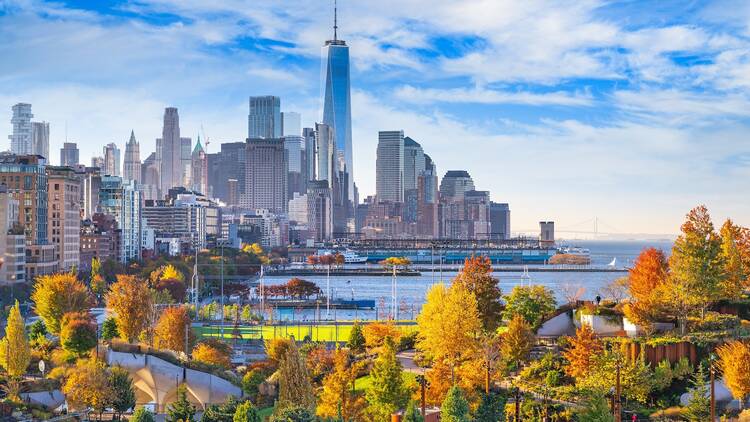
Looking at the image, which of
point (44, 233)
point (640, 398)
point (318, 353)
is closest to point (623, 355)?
point (640, 398)

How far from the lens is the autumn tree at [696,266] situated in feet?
140

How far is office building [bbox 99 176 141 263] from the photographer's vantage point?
15438 cm

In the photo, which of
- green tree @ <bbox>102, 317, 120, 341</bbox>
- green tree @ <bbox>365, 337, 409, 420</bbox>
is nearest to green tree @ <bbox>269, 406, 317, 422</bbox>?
green tree @ <bbox>365, 337, 409, 420</bbox>

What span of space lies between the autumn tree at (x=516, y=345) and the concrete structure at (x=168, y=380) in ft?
40.8

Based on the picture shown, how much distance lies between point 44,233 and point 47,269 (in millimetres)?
11755

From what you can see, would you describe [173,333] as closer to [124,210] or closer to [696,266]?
[696,266]

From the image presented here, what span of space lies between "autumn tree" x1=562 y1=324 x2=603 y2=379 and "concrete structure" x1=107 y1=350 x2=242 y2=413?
600 inches

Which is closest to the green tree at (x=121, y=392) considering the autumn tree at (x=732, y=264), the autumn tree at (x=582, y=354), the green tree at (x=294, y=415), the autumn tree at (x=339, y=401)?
the autumn tree at (x=339, y=401)

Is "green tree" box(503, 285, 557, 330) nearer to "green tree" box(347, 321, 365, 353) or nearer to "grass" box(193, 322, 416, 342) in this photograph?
"green tree" box(347, 321, 365, 353)

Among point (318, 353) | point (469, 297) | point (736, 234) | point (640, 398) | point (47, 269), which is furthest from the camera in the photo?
point (47, 269)

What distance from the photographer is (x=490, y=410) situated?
33.3 meters

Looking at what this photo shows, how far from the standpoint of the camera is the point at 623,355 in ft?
124

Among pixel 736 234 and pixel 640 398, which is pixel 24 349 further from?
pixel 736 234

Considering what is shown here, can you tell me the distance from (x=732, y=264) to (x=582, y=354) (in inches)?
604
